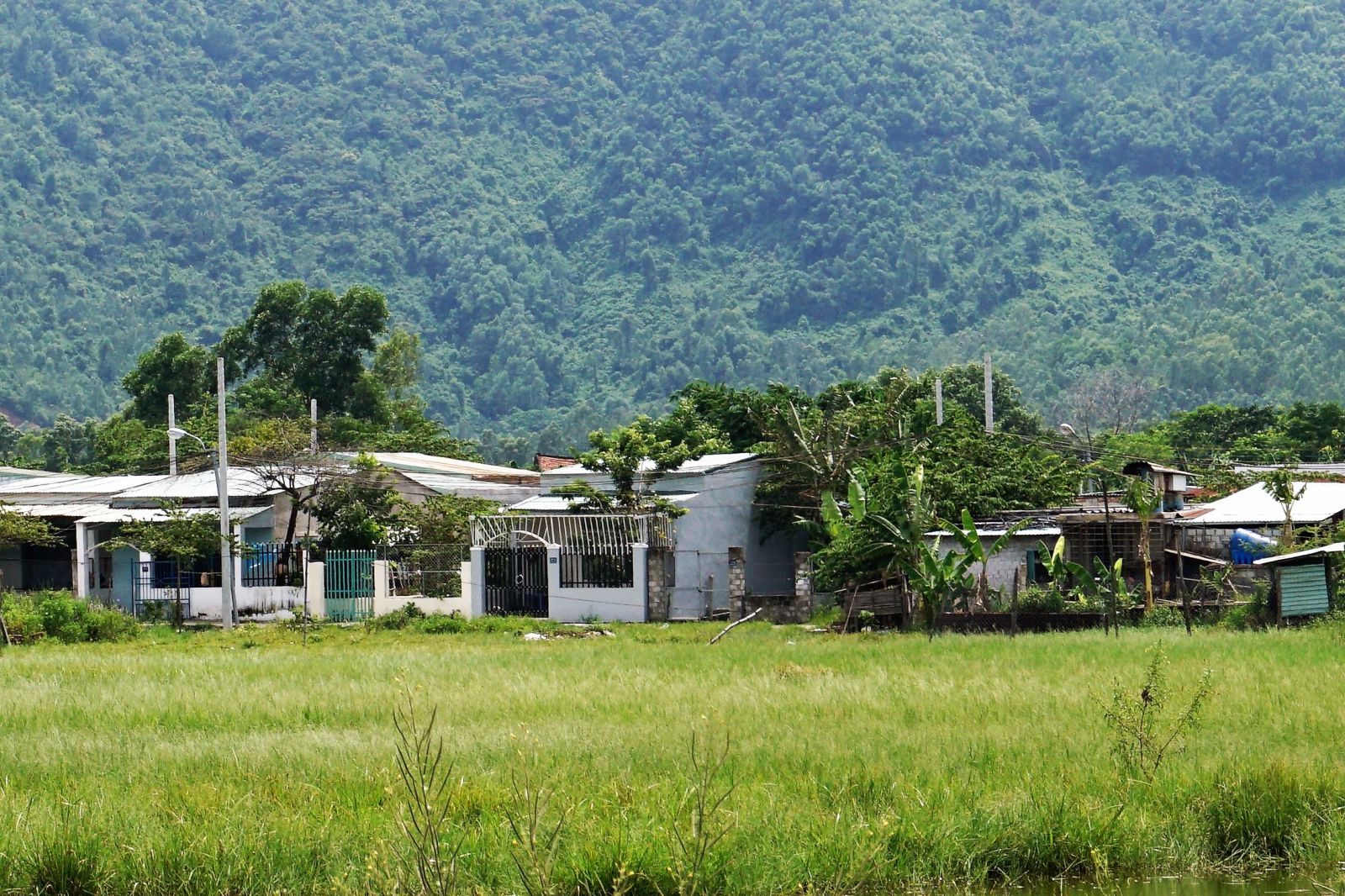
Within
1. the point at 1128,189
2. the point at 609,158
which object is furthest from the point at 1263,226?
the point at 609,158

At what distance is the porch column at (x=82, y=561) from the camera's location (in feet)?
125

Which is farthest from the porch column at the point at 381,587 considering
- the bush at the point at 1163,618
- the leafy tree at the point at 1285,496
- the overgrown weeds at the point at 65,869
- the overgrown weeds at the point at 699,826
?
the overgrown weeds at the point at 65,869

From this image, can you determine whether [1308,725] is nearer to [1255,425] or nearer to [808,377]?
[1255,425]

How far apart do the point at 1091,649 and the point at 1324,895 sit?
37.3 feet

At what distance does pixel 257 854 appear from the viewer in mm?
11227

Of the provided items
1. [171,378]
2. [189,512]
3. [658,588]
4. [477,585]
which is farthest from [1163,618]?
[171,378]

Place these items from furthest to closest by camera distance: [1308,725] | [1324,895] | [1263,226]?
[1263,226] → [1308,725] → [1324,895]

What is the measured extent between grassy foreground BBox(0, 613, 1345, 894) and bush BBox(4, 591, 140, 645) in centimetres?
948

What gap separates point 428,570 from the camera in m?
36.3

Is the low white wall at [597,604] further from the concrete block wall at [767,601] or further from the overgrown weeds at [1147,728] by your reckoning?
the overgrown weeds at [1147,728]

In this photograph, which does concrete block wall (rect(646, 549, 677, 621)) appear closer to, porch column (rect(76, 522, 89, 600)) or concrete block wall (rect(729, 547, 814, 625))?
concrete block wall (rect(729, 547, 814, 625))

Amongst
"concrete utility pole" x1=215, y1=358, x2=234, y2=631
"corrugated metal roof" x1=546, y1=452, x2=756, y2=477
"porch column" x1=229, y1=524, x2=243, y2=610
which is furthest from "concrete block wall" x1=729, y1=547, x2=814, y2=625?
"porch column" x1=229, y1=524, x2=243, y2=610

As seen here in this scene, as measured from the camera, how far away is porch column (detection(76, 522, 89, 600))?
38.2 metres

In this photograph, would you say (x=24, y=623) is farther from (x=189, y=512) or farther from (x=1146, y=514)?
(x=1146, y=514)
